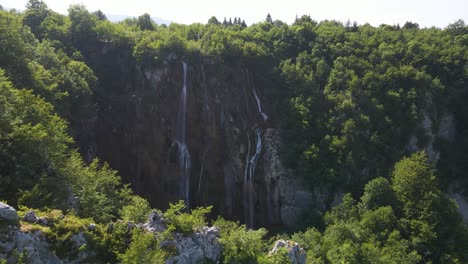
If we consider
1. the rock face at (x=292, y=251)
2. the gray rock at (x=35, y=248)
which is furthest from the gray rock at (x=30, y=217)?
the rock face at (x=292, y=251)

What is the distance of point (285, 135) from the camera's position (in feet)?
156

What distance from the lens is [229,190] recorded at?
4772 centimetres

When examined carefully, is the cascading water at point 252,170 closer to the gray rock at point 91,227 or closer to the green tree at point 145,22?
the gray rock at point 91,227

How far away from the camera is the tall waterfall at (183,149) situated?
46438 millimetres

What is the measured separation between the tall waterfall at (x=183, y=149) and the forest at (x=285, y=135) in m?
2.11

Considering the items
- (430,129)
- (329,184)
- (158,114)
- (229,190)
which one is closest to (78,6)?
(158,114)

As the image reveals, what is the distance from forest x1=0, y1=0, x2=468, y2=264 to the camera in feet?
74.7

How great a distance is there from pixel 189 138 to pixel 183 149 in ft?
6.11

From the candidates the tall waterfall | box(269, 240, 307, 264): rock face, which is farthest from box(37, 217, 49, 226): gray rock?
the tall waterfall

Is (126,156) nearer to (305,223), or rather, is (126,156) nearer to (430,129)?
(305,223)

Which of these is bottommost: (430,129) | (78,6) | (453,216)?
(453,216)

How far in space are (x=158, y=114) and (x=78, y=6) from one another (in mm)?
22026

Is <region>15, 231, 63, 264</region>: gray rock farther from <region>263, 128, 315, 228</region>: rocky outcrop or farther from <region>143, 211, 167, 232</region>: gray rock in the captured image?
<region>263, 128, 315, 228</region>: rocky outcrop

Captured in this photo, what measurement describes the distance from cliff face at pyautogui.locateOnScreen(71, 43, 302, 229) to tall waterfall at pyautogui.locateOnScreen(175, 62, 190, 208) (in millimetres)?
119
